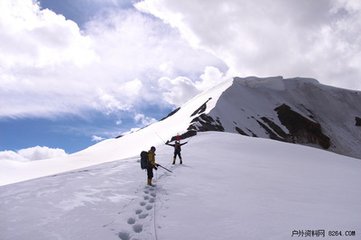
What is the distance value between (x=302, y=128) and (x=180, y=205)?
3992 inches

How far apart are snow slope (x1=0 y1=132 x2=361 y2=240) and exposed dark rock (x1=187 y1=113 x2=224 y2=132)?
132 feet

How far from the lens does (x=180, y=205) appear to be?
12.2 meters

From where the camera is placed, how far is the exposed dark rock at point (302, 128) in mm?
104000

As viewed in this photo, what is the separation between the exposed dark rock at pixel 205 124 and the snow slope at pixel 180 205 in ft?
132

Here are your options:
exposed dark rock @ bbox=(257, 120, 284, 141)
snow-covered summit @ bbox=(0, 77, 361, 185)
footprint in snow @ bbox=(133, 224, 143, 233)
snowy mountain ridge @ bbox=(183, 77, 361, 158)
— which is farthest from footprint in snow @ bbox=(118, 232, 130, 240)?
exposed dark rock @ bbox=(257, 120, 284, 141)

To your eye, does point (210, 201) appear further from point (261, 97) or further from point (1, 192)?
point (261, 97)

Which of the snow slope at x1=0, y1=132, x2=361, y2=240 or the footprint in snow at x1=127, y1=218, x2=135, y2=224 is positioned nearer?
the snow slope at x1=0, y1=132, x2=361, y2=240

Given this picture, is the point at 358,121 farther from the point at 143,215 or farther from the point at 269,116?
the point at 143,215

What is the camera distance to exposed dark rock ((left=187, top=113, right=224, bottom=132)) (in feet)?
201

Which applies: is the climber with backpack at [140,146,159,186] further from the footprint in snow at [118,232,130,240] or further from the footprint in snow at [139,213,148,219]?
the footprint in snow at [118,232,130,240]

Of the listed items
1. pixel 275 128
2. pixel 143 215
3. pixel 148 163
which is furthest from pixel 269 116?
pixel 143 215

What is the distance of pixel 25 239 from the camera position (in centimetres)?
885

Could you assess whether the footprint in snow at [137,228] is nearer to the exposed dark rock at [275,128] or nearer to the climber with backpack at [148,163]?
the climber with backpack at [148,163]

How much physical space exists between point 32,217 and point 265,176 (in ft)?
41.4
